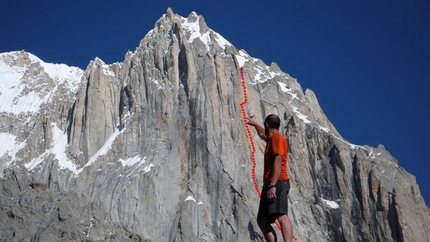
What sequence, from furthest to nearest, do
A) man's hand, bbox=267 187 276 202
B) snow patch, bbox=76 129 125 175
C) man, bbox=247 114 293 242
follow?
snow patch, bbox=76 129 125 175, man, bbox=247 114 293 242, man's hand, bbox=267 187 276 202

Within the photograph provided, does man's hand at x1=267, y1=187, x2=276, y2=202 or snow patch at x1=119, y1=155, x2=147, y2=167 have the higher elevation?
snow patch at x1=119, y1=155, x2=147, y2=167

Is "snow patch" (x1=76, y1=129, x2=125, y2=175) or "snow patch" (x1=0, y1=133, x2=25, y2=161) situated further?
"snow patch" (x1=0, y1=133, x2=25, y2=161)

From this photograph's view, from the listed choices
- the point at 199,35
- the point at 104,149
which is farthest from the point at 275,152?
the point at 199,35

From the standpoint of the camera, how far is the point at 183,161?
91875 millimetres

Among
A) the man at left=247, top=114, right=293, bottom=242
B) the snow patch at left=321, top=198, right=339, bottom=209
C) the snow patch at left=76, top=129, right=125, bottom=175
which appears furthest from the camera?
the snow patch at left=76, top=129, right=125, bottom=175

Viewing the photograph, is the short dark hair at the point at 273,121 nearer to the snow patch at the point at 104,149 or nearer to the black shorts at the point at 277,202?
the black shorts at the point at 277,202

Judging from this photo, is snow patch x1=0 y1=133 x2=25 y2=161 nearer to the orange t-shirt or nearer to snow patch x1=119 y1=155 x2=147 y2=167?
snow patch x1=119 y1=155 x2=147 y2=167

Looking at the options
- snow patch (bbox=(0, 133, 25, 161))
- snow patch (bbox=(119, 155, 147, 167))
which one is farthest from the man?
snow patch (bbox=(0, 133, 25, 161))

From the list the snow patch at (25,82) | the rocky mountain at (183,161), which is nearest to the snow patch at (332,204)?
the rocky mountain at (183,161)

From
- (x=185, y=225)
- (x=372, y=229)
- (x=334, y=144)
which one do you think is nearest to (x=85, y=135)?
(x=185, y=225)

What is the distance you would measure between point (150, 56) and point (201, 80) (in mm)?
11198

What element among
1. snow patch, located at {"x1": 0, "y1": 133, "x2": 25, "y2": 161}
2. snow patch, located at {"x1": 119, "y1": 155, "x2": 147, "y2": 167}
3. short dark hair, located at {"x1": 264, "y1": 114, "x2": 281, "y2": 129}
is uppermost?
snow patch, located at {"x1": 0, "y1": 133, "x2": 25, "y2": 161}

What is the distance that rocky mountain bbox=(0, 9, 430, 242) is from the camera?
84000 millimetres

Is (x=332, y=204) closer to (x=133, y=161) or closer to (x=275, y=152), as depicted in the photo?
(x=133, y=161)
